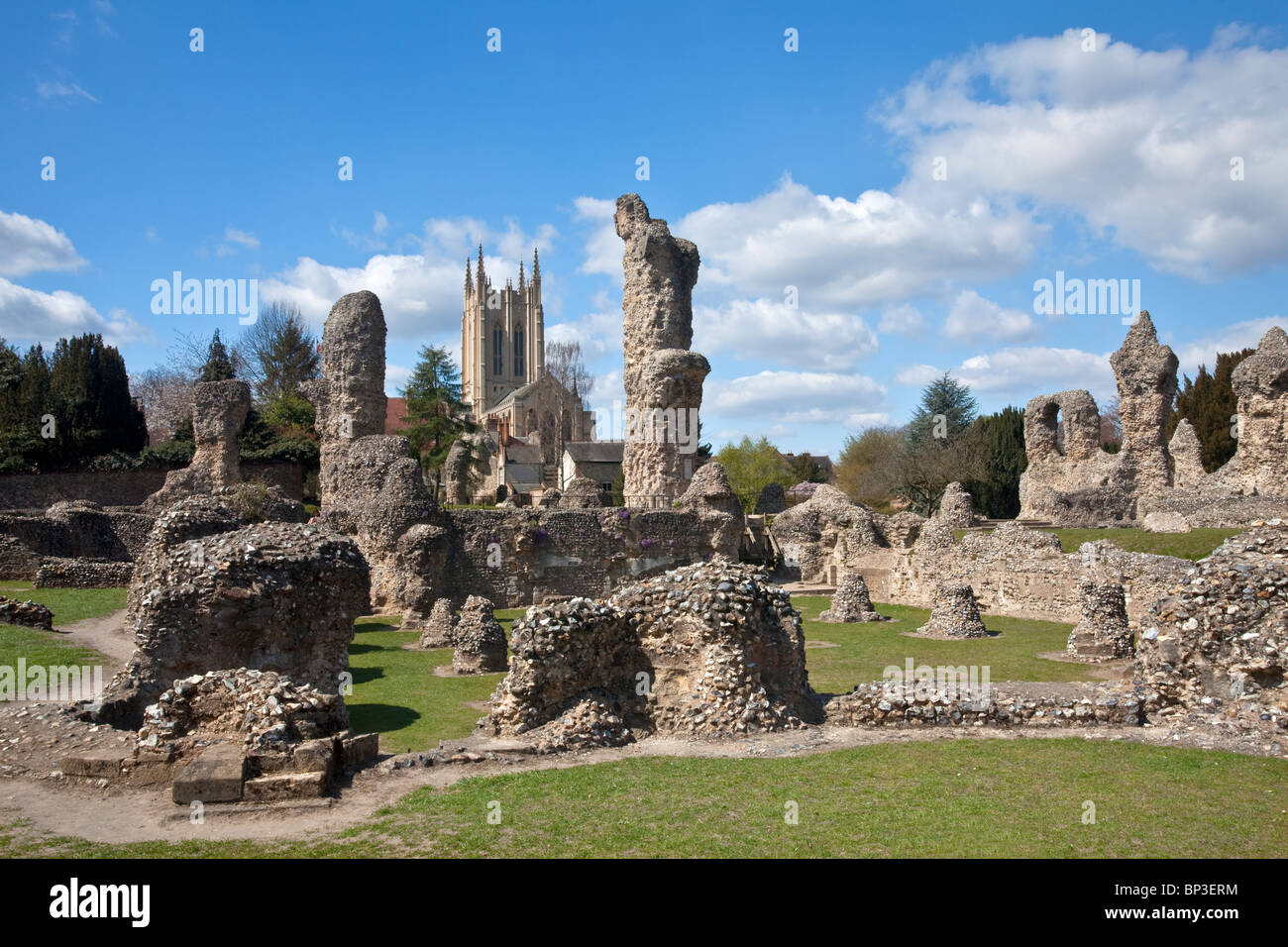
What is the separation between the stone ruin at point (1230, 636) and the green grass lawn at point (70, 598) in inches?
690

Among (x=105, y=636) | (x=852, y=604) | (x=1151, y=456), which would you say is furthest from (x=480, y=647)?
(x=1151, y=456)

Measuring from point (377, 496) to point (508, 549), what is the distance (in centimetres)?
423

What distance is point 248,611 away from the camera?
10086 mm

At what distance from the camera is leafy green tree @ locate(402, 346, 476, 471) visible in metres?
48.9

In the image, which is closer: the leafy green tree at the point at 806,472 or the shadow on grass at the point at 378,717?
the shadow on grass at the point at 378,717

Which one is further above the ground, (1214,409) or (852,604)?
(1214,409)

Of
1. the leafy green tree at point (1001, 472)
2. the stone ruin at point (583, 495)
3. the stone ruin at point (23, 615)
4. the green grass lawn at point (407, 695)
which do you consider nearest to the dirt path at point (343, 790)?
the green grass lawn at point (407, 695)

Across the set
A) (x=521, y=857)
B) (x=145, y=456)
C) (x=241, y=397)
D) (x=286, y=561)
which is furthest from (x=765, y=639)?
(x=145, y=456)

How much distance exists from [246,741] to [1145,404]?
119 ft

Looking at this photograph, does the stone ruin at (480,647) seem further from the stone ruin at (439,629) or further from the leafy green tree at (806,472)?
the leafy green tree at (806,472)

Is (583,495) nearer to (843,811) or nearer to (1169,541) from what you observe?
(1169,541)

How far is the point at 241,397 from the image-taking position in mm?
33000

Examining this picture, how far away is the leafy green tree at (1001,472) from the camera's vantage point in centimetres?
4744
